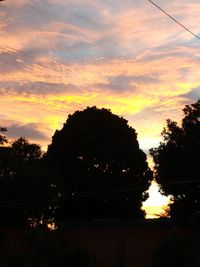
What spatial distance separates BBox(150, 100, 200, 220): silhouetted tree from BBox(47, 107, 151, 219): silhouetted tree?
2.91m

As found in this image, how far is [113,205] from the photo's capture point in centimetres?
4625

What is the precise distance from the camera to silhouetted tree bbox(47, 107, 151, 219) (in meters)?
46.1

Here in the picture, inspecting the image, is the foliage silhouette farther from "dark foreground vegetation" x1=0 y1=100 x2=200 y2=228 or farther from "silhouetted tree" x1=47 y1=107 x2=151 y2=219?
"silhouetted tree" x1=47 y1=107 x2=151 y2=219

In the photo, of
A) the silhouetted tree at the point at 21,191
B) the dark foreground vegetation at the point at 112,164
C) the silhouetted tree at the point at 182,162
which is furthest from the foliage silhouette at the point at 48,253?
the silhouetted tree at the point at 182,162

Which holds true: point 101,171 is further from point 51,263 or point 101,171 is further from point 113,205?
point 51,263

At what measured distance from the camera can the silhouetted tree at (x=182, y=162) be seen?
43375mm

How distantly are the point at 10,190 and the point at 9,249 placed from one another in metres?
7.49

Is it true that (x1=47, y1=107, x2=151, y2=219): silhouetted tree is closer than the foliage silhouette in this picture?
No

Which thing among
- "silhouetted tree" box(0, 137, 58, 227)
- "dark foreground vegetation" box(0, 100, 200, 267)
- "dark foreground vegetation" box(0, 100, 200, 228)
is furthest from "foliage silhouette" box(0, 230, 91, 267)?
"dark foreground vegetation" box(0, 100, 200, 228)

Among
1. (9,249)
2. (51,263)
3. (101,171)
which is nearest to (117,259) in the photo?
(51,263)

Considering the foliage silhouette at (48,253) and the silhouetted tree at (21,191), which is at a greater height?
the silhouetted tree at (21,191)

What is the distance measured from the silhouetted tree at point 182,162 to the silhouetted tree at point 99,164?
2.91 meters

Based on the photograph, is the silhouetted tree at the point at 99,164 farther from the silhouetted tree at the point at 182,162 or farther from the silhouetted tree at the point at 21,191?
the silhouetted tree at the point at 21,191

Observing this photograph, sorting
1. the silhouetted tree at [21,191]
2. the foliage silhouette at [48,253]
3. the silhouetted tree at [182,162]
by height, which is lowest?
Answer: the foliage silhouette at [48,253]
